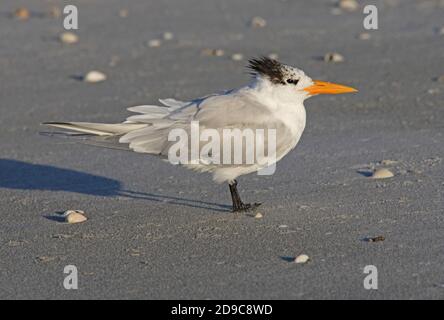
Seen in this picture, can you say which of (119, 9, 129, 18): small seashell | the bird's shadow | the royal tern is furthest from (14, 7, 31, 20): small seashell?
the royal tern

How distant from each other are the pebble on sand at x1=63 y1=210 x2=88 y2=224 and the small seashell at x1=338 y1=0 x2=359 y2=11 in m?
5.50

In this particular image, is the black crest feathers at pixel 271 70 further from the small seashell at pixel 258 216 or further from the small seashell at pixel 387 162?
the small seashell at pixel 387 162

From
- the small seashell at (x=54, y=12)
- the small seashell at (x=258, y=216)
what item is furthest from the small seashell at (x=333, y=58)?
the small seashell at (x=258, y=216)

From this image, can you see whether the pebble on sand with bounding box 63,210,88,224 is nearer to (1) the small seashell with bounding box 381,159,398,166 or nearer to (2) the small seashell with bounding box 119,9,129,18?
(1) the small seashell with bounding box 381,159,398,166

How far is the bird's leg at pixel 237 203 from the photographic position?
15.2 ft

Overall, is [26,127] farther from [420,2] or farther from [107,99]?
[420,2]

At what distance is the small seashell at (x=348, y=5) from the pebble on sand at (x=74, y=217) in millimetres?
5497

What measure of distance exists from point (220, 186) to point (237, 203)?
0.49 m

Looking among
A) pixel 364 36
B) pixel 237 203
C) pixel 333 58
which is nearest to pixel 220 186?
pixel 237 203

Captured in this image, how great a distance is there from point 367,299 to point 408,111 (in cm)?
307

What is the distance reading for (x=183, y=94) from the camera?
6.89 meters

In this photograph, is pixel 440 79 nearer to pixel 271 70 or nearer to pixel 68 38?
pixel 271 70

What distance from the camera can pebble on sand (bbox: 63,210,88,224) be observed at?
4512 millimetres
